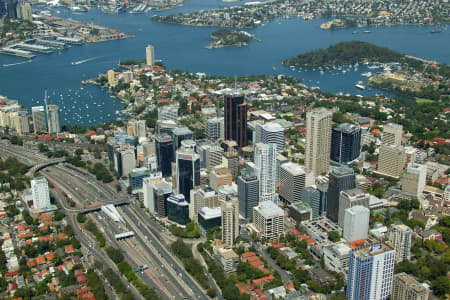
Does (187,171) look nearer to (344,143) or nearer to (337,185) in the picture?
(337,185)

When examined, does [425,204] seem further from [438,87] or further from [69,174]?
[438,87]

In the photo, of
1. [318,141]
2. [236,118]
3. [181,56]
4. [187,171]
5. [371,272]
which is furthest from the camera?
[181,56]

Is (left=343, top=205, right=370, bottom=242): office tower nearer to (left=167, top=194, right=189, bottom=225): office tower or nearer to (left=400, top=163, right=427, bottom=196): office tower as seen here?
(left=400, top=163, right=427, bottom=196): office tower

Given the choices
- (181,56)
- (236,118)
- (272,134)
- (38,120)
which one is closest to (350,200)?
(272,134)

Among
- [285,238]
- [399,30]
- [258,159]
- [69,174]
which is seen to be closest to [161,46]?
[399,30]

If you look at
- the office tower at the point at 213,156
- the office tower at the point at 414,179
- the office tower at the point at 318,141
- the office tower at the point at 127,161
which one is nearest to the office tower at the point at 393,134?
the office tower at the point at 414,179

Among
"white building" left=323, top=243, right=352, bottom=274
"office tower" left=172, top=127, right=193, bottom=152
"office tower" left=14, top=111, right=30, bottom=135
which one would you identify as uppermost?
"office tower" left=172, top=127, right=193, bottom=152

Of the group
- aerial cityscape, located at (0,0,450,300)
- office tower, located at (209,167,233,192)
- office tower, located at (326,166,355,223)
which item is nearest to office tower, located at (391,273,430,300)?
aerial cityscape, located at (0,0,450,300)
